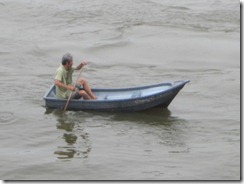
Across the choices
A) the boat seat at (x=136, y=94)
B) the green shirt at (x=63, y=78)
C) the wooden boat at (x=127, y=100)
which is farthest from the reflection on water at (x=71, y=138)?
the boat seat at (x=136, y=94)

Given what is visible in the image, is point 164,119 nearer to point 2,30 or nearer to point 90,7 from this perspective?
point 2,30

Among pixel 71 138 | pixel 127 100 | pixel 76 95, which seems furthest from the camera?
pixel 76 95

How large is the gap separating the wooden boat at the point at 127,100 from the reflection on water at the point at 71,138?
28cm

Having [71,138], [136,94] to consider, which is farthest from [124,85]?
[71,138]

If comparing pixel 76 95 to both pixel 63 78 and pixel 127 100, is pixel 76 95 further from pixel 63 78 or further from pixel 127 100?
pixel 127 100

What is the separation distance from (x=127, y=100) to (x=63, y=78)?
130 cm

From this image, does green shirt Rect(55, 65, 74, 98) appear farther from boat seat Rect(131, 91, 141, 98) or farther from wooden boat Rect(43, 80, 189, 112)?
boat seat Rect(131, 91, 141, 98)

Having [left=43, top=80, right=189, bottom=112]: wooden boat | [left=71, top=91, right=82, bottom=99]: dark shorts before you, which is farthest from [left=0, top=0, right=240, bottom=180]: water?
[left=71, top=91, right=82, bottom=99]: dark shorts

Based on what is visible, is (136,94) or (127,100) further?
(136,94)

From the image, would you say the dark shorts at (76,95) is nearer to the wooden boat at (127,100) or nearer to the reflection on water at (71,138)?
the wooden boat at (127,100)

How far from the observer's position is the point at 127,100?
12.6 metres

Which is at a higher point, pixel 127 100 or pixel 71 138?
pixel 127 100

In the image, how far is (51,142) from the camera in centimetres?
1136

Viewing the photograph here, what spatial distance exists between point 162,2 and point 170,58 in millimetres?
6908
